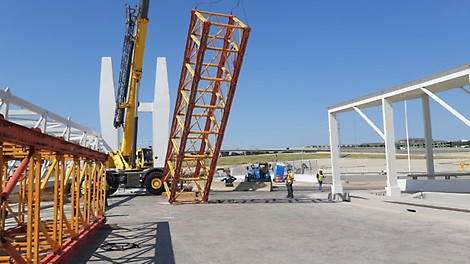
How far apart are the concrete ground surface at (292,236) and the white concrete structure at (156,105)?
23889mm

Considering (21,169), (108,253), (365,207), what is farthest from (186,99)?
(21,169)

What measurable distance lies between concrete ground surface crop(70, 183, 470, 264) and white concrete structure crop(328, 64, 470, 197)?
211cm

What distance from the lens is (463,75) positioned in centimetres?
1288

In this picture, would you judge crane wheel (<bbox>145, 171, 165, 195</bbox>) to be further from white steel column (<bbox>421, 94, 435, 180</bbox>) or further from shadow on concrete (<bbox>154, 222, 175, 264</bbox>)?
white steel column (<bbox>421, 94, 435, 180</bbox>)

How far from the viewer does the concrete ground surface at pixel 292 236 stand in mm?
8102

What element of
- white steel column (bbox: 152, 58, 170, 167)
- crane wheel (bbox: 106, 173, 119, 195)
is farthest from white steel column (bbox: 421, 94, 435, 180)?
white steel column (bbox: 152, 58, 170, 167)

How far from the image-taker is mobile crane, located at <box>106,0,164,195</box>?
85.9 ft

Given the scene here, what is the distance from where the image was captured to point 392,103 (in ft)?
58.9

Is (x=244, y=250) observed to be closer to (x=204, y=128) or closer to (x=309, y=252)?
(x=309, y=252)

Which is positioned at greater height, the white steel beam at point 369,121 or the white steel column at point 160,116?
the white steel column at point 160,116

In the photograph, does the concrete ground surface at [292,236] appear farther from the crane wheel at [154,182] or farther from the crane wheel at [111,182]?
the crane wheel at [111,182]

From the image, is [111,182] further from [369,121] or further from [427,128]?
[427,128]

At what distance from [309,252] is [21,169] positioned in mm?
5884

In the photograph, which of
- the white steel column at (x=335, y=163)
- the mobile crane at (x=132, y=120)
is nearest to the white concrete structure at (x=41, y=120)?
the mobile crane at (x=132, y=120)
